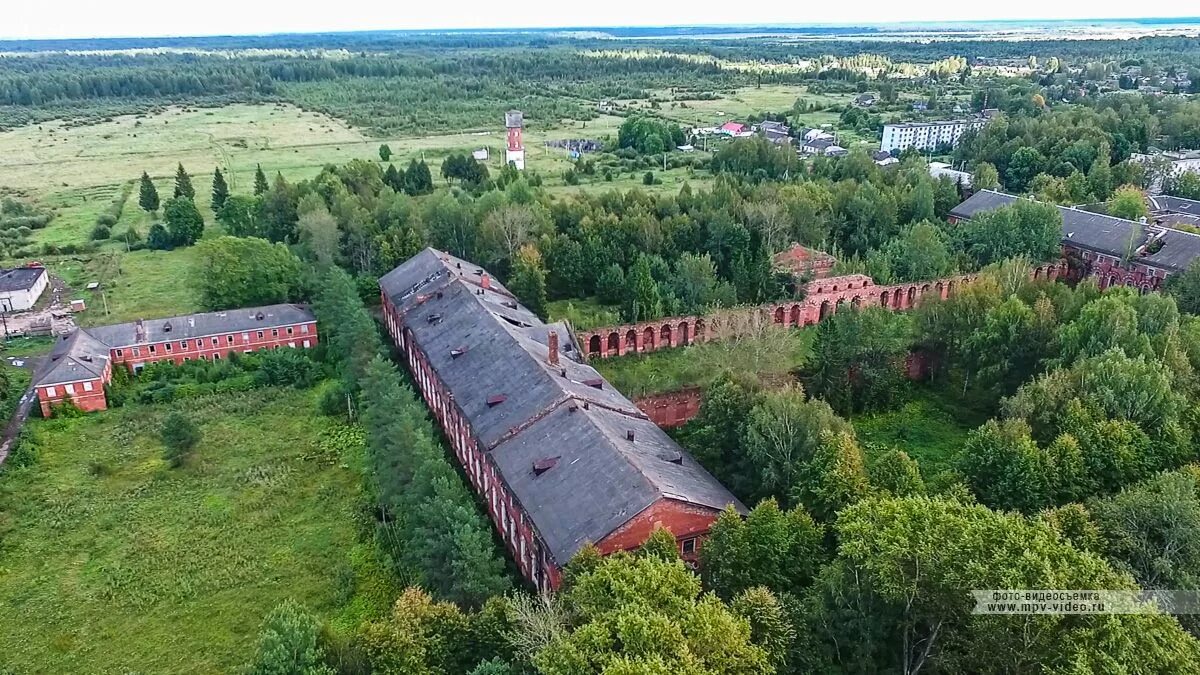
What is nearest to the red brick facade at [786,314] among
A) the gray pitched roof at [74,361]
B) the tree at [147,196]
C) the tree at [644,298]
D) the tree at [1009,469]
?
the tree at [644,298]

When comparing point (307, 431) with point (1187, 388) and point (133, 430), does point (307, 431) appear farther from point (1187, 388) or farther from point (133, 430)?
point (1187, 388)

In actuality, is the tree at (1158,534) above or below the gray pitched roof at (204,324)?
above

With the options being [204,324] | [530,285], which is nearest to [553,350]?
[530,285]

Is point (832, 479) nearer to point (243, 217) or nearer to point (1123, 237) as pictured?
point (1123, 237)

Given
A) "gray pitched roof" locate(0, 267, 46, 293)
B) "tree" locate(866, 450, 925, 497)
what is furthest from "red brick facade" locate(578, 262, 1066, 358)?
"gray pitched roof" locate(0, 267, 46, 293)

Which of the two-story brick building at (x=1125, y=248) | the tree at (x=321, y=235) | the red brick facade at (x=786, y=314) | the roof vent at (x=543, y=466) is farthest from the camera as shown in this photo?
the tree at (x=321, y=235)

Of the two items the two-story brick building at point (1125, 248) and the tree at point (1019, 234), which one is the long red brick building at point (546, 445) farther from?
the two-story brick building at point (1125, 248)

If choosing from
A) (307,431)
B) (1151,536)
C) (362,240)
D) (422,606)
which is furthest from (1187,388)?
(362,240)
